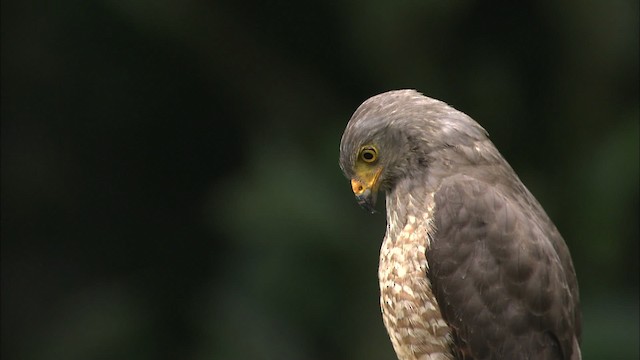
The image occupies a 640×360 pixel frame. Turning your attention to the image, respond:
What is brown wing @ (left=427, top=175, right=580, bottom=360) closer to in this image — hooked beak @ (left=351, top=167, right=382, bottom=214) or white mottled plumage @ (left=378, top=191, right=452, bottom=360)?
white mottled plumage @ (left=378, top=191, right=452, bottom=360)

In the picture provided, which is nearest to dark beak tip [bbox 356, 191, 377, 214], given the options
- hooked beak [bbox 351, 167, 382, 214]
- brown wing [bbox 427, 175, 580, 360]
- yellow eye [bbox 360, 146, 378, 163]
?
hooked beak [bbox 351, 167, 382, 214]

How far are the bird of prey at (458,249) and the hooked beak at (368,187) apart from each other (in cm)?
2

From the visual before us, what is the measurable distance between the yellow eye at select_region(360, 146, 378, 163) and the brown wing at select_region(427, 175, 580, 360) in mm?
246

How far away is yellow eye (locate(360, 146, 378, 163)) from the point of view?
3287mm

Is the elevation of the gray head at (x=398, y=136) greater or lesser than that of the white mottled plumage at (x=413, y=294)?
greater

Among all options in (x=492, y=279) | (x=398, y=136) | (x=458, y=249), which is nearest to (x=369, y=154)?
(x=398, y=136)

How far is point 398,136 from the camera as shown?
325cm

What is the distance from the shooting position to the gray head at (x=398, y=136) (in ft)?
10.6

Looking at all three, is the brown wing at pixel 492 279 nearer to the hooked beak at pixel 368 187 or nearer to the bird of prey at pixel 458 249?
the bird of prey at pixel 458 249

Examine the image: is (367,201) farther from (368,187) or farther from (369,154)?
(369,154)

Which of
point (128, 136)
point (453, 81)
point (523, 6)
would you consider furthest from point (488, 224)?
point (128, 136)

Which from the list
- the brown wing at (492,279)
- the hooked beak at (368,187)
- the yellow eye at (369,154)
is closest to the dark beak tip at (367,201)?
the hooked beak at (368,187)

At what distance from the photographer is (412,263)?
10.5ft

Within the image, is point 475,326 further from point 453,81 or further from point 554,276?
point 453,81
